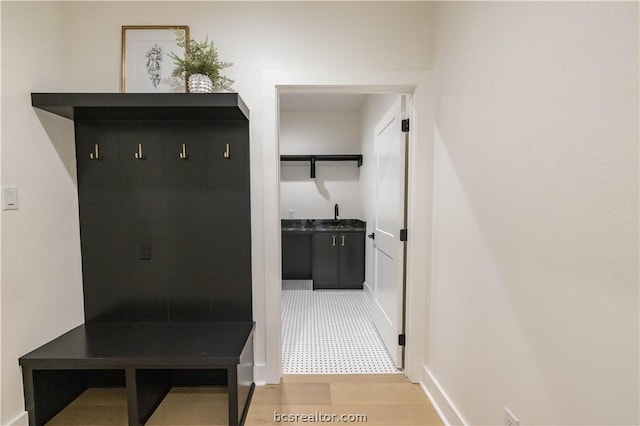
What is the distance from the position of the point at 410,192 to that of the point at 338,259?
7.05 ft

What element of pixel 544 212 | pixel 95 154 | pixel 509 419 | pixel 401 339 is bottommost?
pixel 401 339

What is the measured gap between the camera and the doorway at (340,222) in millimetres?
2217

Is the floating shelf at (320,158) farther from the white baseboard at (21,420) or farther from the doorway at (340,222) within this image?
the white baseboard at (21,420)

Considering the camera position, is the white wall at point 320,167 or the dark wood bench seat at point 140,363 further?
the white wall at point 320,167

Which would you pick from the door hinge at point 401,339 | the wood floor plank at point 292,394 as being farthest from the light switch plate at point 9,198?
the door hinge at point 401,339

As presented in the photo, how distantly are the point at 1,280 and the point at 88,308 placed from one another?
57 cm

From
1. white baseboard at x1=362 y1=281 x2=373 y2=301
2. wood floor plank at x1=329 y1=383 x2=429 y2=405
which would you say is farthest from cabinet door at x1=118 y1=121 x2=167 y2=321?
white baseboard at x1=362 y1=281 x2=373 y2=301

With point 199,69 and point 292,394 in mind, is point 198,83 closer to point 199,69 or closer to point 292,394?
point 199,69

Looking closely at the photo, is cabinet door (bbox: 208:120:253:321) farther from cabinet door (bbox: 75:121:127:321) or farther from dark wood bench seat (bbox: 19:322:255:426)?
cabinet door (bbox: 75:121:127:321)

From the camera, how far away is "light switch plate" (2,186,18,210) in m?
1.42

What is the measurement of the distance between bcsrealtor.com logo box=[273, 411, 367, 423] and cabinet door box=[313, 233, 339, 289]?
2254mm

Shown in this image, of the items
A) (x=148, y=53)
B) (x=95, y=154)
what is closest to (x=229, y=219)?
(x=95, y=154)

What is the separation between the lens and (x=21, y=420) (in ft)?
4.91

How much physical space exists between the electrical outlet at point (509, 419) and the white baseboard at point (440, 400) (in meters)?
0.37
